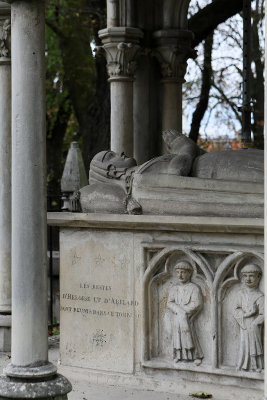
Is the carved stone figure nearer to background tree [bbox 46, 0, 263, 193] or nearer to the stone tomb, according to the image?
the stone tomb

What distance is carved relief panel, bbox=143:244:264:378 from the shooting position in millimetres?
7137

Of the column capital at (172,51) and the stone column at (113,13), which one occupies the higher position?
the stone column at (113,13)

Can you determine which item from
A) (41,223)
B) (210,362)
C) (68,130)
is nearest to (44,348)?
(41,223)

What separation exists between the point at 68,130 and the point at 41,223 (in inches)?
747

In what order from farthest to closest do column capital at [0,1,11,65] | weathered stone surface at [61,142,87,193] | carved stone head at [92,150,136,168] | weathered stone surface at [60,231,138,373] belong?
1. weathered stone surface at [61,142,87,193]
2. column capital at [0,1,11,65]
3. carved stone head at [92,150,136,168]
4. weathered stone surface at [60,231,138,373]

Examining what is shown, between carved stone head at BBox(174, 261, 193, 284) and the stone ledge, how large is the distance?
0.86 ft

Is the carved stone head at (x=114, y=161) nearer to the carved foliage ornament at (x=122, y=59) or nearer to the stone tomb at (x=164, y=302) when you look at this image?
the stone tomb at (x=164, y=302)

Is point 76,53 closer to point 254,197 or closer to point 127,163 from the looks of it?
point 127,163

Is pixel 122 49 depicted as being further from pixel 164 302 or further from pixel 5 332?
pixel 164 302

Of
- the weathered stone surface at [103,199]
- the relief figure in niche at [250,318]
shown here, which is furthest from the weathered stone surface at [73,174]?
the relief figure in niche at [250,318]

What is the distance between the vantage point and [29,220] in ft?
22.1

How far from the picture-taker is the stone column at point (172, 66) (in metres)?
10.8

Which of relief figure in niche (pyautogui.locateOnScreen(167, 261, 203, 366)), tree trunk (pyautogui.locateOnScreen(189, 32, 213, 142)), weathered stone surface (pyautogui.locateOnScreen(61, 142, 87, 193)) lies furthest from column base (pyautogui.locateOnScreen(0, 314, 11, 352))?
tree trunk (pyautogui.locateOnScreen(189, 32, 213, 142))

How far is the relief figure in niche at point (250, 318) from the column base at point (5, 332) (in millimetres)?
2739
